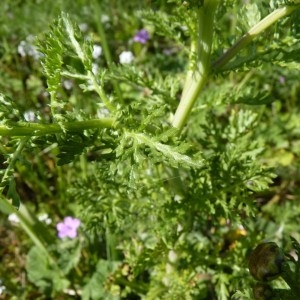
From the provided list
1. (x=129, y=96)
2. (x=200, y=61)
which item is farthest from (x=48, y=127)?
(x=129, y=96)

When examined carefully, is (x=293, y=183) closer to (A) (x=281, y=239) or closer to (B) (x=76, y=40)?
(A) (x=281, y=239)

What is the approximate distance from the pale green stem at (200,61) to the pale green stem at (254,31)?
0.05 meters

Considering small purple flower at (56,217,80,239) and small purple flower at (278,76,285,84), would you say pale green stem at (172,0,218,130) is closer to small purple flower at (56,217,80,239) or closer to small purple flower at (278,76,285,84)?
small purple flower at (56,217,80,239)

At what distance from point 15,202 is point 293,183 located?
206 cm

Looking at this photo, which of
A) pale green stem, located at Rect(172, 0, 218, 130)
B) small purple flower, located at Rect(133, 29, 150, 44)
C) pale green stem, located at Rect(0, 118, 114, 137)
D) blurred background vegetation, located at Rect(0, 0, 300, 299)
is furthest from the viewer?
small purple flower, located at Rect(133, 29, 150, 44)

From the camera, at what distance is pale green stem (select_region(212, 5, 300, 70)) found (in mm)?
1481

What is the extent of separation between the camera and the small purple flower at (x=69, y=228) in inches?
99.2

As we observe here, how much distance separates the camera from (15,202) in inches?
50.0

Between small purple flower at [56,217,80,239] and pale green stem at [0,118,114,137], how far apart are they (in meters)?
1.20

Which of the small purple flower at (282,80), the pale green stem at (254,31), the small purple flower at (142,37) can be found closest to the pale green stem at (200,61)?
the pale green stem at (254,31)

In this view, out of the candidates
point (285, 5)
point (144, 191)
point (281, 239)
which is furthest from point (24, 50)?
point (285, 5)

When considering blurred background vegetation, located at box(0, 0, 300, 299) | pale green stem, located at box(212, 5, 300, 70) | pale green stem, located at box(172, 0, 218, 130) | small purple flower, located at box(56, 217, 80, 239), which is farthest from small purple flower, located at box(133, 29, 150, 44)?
pale green stem, located at box(212, 5, 300, 70)

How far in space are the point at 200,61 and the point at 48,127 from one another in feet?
1.86

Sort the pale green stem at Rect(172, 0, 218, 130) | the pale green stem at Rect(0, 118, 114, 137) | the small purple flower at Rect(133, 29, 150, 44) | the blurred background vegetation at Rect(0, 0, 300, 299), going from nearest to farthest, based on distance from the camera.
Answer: the pale green stem at Rect(0, 118, 114, 137) → the pale green stem at Rect(172, 0, 218, 130) → the blurred background vegetation at Rect(0, 0, 300, 299) → the small purple flower at Rect(133, 29, 150, 44)
